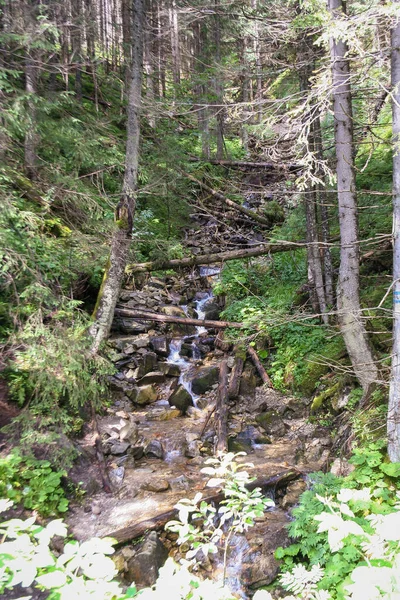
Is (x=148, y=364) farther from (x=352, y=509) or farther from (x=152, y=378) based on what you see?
(x=352, y=509)

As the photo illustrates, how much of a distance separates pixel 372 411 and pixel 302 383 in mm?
2815

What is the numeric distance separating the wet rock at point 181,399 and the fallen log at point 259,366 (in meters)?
1.94

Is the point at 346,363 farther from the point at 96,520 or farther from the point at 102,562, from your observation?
the point at 102,562

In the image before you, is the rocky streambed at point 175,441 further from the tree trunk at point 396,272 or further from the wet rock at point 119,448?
the tree trunk at point 396,272

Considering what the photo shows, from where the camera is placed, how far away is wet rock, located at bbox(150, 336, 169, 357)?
10453 mm

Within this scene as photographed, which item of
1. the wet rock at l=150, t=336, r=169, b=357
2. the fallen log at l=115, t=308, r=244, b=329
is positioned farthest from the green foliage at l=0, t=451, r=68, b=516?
the fallen log at l=115, t=308, r=244, b=329

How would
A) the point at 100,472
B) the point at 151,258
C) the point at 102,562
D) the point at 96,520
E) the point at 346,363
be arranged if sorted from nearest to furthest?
1. the point at 102,562
2. the point at 96,520
3. the point at 100,472
4. the point at 346,363
5. the point at 151,258

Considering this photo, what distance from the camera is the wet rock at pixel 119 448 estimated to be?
6.83 meters

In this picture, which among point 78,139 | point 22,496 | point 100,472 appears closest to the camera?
point 22,496

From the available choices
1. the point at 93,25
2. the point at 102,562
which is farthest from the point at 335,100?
the point at 102,562

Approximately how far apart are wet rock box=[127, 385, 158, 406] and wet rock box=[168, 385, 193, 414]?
48cm

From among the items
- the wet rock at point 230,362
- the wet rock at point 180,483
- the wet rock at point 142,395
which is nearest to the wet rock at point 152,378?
the wet rock at point 142,395

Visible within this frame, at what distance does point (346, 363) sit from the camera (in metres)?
7.05

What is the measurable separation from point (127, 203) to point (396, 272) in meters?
5.99
